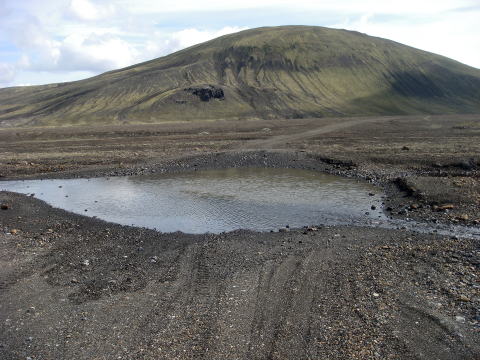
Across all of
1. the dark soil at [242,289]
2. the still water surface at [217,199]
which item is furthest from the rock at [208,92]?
the dark soil at [242,289]

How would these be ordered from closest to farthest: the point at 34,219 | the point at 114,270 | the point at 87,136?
the point at 114,270, the point at 34,219, the point at 87,136

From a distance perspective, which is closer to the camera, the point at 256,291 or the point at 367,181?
the point at 256,291

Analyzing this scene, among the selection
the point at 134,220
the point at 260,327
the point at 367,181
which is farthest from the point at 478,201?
the point at 134,220

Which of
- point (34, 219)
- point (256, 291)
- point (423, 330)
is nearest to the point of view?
point (423, 330)

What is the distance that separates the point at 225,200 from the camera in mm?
30297

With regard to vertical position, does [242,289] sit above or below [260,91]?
below

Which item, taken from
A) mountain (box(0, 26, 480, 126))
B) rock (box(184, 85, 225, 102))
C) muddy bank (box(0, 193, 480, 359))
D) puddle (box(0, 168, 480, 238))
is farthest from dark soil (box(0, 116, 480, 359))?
rock (box(184, 85, 225, 102))

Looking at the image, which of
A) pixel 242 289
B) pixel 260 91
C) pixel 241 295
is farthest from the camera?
pixel 260 91

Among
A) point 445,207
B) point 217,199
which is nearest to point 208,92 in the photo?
point 217,199

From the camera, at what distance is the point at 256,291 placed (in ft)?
47.8

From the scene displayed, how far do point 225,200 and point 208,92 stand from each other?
416ft

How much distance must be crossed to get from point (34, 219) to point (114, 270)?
34.4 ft

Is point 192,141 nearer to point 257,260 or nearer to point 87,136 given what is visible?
point 87,136

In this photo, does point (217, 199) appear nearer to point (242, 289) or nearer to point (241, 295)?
point (242, 289)
